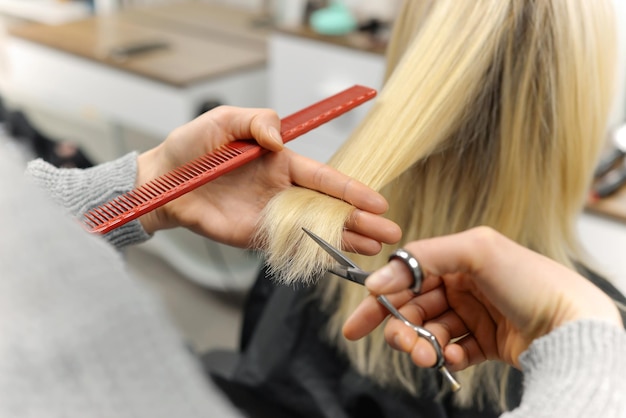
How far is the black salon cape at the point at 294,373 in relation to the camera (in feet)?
3.11

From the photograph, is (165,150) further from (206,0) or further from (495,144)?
(206,0)

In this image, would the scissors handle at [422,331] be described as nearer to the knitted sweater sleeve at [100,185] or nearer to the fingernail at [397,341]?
the fingernail at [397,341]

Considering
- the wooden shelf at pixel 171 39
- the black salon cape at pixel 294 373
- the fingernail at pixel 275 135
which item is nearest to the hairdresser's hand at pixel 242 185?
the fingernail at pixel 275 135

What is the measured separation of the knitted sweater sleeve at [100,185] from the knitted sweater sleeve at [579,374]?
1.20ft

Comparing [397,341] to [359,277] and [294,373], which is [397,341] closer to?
[359,277]

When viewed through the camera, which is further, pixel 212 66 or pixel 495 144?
pixel 212 66

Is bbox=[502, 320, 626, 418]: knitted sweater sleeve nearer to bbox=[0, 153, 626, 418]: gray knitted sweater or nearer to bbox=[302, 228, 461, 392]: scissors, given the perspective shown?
bbox=[302, 228, 461, 392]: scissors

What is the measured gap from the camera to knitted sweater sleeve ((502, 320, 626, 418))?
0.43m

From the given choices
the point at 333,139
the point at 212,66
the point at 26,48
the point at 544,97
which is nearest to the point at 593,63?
the point at 544,97

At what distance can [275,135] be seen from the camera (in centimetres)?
57

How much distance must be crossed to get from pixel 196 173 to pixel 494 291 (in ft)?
0.92

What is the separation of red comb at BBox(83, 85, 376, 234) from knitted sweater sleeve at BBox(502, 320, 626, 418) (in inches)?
11.4

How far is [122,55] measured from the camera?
6.17ft

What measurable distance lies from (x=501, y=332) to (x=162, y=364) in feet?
1.24
